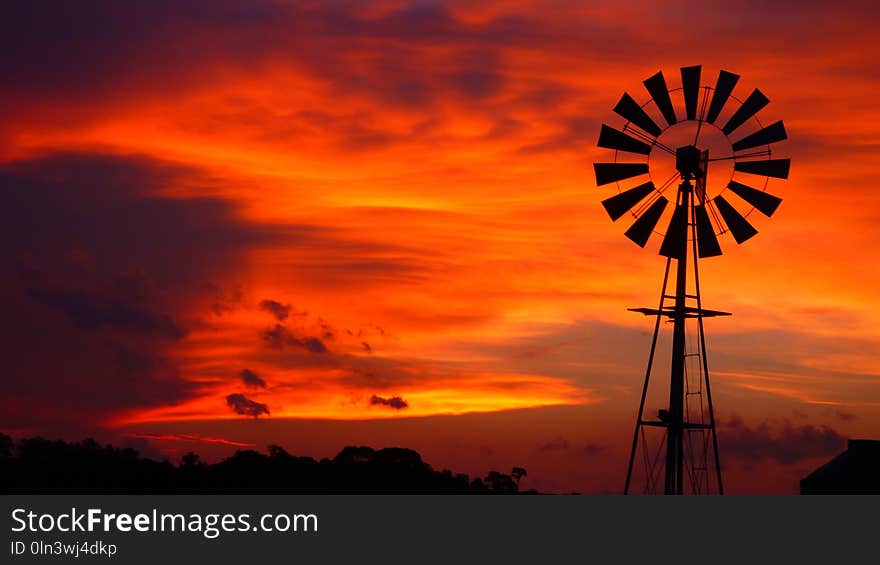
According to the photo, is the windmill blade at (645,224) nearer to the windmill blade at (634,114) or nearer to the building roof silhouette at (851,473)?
the windmill blade at (634,114)

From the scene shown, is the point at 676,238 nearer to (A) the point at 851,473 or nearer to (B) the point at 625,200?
(B) the point at 625,200

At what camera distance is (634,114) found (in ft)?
139

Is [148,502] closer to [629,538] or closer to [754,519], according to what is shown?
[629,538]

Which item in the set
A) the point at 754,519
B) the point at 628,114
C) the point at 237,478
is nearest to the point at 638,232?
the point at 628,114

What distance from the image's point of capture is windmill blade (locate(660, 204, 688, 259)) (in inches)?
1665

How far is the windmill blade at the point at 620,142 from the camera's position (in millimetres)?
42719

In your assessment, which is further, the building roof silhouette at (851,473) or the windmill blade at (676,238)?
the building roof silhouette at (851,473)

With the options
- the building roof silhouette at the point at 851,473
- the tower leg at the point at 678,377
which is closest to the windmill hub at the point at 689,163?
the tower leg at the point at 678,377

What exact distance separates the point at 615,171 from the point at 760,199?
4340 mm

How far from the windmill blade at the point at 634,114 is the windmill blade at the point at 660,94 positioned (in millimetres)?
482

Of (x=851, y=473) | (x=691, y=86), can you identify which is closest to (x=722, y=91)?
(x=691, y=86)

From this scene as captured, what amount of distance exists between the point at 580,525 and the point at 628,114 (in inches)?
543

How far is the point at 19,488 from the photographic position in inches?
2452

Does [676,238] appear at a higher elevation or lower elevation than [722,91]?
lower
